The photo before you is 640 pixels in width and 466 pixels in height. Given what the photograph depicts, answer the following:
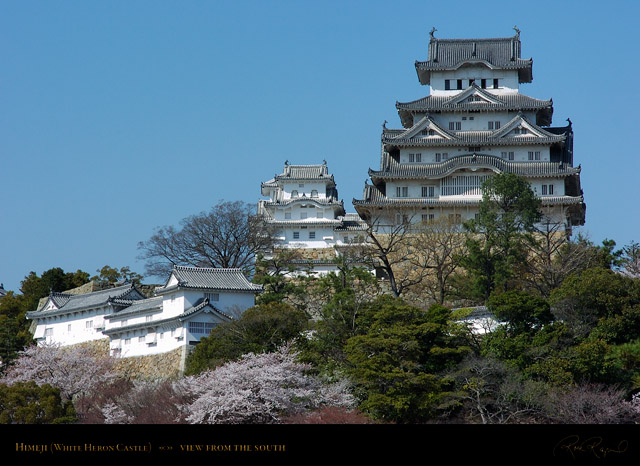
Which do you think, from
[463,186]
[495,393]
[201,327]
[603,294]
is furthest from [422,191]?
[495,393]

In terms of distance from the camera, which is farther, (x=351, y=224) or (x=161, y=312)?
(x=351, y=224)

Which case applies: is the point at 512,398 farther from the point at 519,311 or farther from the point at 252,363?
the point at 252,363

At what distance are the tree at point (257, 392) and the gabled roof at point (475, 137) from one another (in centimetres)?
2293

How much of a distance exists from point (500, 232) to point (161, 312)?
45.8ft

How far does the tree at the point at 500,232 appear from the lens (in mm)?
37875

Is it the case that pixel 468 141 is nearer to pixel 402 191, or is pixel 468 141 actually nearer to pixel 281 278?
pixel 402 191

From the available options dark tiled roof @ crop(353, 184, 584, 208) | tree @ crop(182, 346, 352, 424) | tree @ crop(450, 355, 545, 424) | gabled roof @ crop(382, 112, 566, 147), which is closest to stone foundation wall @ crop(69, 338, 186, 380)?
tree @ crop(182, 346, 352, 424)

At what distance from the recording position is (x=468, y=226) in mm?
40688

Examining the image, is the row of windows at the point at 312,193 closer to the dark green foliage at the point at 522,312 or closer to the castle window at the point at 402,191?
the castle window at the point at 402,191

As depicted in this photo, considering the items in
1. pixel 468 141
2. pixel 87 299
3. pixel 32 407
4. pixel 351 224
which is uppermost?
pixel 468 141

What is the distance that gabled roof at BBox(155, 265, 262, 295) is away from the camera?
38.4 m

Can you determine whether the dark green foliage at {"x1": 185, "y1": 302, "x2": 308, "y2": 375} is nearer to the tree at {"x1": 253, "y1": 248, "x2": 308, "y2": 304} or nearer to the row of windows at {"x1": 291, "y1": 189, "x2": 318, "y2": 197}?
the tree at {"x1": 253, "y1": 248, "x2": 308, "y2": 304}

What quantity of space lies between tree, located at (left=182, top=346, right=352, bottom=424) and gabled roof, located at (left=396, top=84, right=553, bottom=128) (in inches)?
1004

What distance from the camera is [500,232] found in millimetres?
39812
